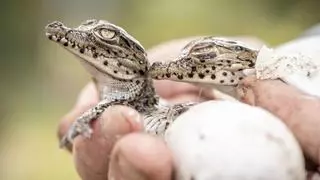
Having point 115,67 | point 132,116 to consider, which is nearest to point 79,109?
point 115,67

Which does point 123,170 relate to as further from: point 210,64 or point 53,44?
point 53,44

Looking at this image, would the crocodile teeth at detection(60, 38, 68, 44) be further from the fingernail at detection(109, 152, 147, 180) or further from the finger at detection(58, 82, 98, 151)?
the finger at detection(58, 82, 98, 151)

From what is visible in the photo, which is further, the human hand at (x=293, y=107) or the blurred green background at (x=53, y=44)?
the blurred green background at (x=53, y=44)

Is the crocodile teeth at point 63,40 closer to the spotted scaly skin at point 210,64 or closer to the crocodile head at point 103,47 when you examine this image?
the crocodile head at point 103,47

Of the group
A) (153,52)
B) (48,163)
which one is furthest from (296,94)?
(48,163)

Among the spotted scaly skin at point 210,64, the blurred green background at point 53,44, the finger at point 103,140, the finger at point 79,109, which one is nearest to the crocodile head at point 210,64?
the spotted scaly skin at point 210,64

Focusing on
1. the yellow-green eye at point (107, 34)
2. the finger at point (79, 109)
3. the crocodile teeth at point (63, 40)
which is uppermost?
the yellow-green eye at point (107, 34)

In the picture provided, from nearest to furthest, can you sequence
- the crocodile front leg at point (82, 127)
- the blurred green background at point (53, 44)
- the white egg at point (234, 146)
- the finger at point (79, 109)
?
the white egg at point (234, 146)
the crocodile front leg at point (82, 127)
the finger at point (79, 109)
the blurred green background at point (53, 44)

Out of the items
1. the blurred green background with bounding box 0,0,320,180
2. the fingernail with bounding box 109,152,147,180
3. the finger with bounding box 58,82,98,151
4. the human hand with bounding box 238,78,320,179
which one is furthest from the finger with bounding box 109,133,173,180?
the blurred green background with bounding box 0,0,320,180
